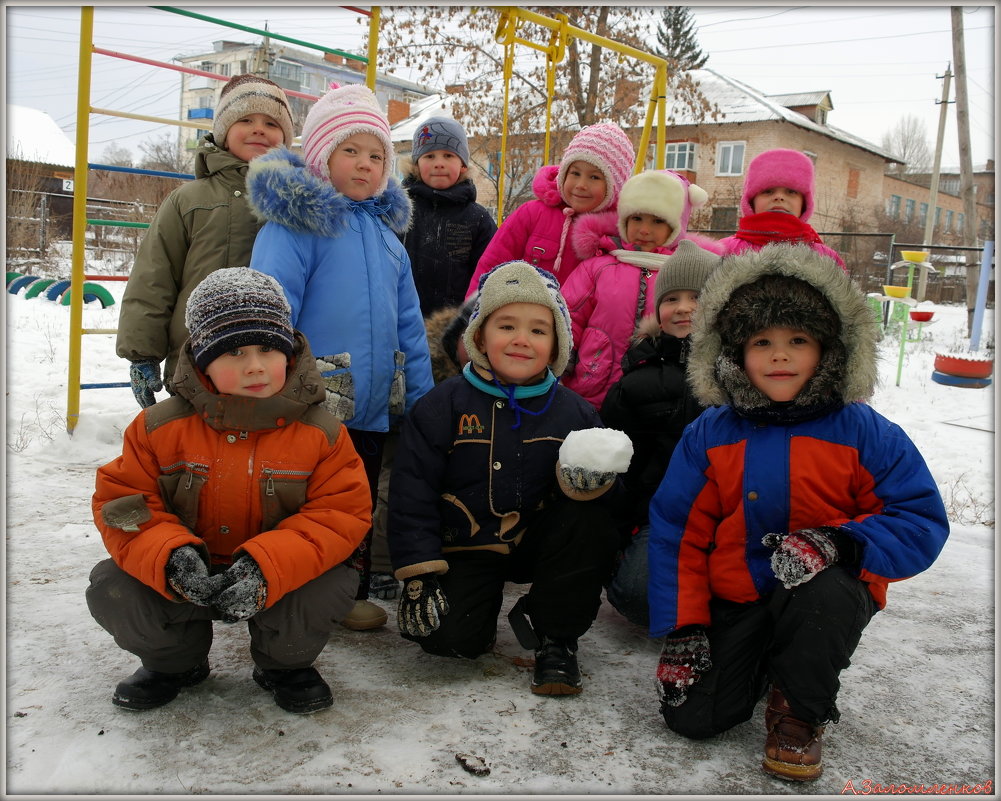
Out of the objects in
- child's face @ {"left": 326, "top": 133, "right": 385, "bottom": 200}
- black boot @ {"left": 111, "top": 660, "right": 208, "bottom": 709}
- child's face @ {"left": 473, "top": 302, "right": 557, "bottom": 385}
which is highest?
child's face @ {"left": 326, "top": 133, "right": 385, "bottom": 200}

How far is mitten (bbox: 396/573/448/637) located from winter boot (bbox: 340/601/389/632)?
353 millimetres

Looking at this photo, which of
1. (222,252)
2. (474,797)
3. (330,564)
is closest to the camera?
(474,797)

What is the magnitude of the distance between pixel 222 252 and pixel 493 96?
10451 millimetres

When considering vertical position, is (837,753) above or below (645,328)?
below

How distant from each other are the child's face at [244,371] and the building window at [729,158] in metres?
30.0

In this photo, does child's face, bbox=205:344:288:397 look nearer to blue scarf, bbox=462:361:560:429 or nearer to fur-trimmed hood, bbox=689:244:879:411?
blue scarf, bbox=462:361:560:429

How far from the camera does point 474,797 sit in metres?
1.62

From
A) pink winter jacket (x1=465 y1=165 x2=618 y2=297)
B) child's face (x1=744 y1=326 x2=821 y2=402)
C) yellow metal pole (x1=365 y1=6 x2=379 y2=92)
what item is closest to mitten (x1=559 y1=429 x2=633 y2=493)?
child's face (x1=744 y1=326 x2=821 y2=402)

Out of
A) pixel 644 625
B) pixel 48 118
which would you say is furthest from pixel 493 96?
pixel 48 118

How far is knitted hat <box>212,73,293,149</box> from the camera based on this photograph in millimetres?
2824

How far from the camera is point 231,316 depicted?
6.18 feet

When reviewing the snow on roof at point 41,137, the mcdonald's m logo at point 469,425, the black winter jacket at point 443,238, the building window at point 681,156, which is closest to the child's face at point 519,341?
the mcdonald's m logo at point 469,425

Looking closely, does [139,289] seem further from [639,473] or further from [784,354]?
[784,354]

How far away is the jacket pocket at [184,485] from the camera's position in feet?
6.24
